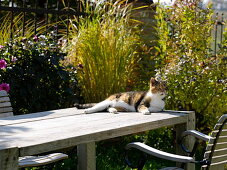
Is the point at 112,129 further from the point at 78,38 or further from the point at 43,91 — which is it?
the point at 78,38

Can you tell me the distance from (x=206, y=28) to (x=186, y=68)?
686 mm

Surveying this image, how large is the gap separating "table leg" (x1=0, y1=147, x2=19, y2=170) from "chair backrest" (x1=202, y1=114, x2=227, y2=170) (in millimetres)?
1277

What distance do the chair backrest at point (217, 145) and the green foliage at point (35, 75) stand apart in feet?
8.53

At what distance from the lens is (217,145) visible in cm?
287

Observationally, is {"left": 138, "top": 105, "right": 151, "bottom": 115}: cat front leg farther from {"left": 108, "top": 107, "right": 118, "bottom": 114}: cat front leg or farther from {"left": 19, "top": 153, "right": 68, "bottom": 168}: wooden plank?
{"left": 19, "top": 153, "right": 68, "bottom": 168}: wooden plank

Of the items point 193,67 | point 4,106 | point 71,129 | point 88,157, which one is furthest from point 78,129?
point 193,67

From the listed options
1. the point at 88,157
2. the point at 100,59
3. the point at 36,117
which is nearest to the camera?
the point at 88,157

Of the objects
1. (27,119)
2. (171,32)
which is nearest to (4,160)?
(27,119)

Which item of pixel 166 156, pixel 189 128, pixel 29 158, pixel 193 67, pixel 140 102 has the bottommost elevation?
pixel 29 158

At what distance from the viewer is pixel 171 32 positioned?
6.50 m

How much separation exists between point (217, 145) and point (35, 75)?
2.76 m

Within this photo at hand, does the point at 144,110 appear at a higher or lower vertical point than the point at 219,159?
higher

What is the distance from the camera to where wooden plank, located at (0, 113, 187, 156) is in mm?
2480

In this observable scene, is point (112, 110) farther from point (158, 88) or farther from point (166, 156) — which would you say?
point (166, 156)
